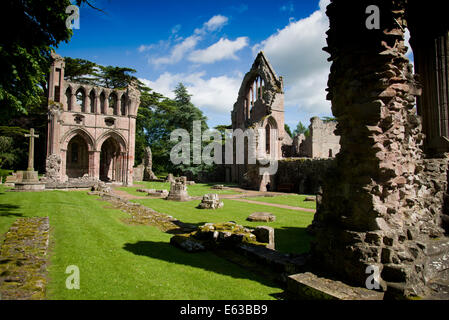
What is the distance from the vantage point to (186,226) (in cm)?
→ 870

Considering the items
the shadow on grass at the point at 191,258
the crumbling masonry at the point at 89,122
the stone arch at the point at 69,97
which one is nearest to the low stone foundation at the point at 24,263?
the shadow on grass at the point at 191,258

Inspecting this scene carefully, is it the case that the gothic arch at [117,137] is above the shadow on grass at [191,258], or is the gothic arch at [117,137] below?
above

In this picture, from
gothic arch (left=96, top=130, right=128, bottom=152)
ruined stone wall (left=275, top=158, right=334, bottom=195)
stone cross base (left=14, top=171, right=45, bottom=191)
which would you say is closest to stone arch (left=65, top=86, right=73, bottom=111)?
gothic arch (left=96, top=130, right=128, bottom=152)

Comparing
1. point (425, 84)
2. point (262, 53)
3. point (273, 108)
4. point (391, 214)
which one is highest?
point (262, 53)

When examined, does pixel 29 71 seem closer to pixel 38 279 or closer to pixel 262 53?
pixel 38 279

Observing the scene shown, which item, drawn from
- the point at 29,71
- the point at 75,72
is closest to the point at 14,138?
the point at 75,72

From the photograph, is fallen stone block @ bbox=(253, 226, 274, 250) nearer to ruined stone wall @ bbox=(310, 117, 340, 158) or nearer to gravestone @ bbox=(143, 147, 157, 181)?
ruined stone wall @ bbox=(310, 117, 340, 158)

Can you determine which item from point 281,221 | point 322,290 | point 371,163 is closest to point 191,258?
point 322,290

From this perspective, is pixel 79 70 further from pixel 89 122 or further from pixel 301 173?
pixel 301 173

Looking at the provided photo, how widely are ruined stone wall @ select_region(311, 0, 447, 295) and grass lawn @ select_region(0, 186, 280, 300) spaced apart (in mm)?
1390

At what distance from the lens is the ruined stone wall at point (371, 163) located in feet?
11.5

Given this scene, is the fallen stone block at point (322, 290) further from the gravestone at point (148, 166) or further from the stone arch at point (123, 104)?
the gravestone at point (148, 166)
